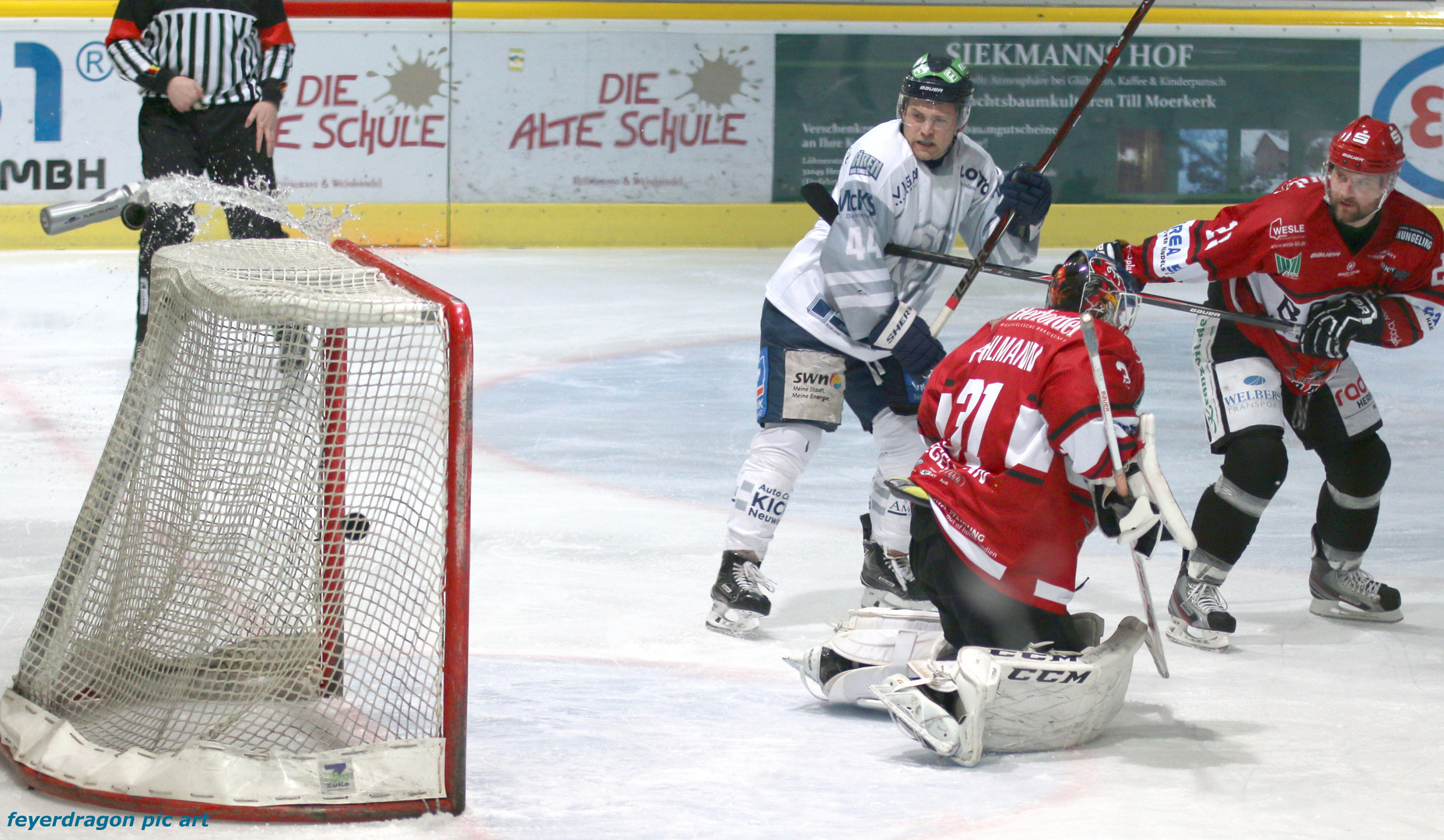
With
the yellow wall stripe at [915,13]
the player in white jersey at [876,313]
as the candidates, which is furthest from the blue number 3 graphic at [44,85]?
the player in white jersey at [876,313]

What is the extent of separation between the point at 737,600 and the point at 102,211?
138 centimetres

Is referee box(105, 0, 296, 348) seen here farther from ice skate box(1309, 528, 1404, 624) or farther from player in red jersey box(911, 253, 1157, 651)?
ice skate box(1309, 528, 1404, 624)

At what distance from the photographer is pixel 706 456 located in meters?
4.73

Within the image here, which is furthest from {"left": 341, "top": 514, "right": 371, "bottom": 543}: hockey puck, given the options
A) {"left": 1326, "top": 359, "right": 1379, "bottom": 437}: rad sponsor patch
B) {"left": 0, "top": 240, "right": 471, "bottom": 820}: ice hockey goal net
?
{"left": 1326, "top": 359, "right": 1379, "bottom": 437}: rad sponsor patch

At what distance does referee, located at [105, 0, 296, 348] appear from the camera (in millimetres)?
3996

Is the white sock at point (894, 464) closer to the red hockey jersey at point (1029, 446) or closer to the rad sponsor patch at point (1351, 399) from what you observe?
the red hockey jersey at point (1029, 446)

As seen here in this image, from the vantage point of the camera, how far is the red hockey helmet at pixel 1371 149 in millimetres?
3053

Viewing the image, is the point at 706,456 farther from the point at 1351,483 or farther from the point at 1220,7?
the point at 1220,7

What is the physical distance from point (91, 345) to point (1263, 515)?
4.39 meters

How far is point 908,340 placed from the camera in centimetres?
314

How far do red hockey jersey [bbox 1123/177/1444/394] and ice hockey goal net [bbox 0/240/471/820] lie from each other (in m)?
1.71

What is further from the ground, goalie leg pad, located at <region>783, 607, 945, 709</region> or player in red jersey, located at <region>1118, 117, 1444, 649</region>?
player in red jersey, located at <region>1118, 117, 1444, 649</region>

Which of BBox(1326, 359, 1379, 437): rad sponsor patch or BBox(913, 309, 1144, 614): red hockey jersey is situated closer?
BBox(913, 309, 1144, 614): red hockey jersey

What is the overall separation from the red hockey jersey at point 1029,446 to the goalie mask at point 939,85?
0.69m
